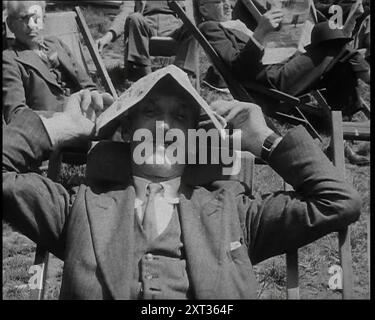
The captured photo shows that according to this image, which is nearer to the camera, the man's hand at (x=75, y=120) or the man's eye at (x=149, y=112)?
the man's eye at (x=149, y=112)

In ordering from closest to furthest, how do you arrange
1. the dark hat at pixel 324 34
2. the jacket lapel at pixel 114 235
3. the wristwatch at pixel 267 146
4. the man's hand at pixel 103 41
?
1. the jacket lapel at pixel 114 235
2. the wristwatch at pixel 267 146
3. the dark hat at pixel 324 34
4. the man's hand at pixel 103 41

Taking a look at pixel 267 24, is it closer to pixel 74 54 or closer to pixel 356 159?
pixel 356 159

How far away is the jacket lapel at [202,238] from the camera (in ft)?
11.5

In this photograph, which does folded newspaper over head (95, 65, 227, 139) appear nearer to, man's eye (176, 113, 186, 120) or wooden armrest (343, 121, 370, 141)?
man's eye (176, 113, 186, 120)

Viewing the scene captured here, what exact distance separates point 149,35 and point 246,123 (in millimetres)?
3739

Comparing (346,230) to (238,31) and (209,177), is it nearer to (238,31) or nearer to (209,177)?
(209,177)

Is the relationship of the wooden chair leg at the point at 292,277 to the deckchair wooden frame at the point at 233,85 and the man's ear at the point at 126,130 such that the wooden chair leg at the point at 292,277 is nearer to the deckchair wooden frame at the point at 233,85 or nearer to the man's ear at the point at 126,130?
the man's ear at the point at 126,130

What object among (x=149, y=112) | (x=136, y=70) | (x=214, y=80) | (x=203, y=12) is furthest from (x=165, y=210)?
(x=136, y=70)

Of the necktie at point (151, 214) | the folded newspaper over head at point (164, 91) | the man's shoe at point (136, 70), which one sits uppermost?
the man's shoe at point (136, 70)

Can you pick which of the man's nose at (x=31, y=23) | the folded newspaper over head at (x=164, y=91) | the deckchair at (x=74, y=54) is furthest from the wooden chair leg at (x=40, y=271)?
the man's nose at (x=31, y=23)

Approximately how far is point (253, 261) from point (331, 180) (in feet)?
1.63

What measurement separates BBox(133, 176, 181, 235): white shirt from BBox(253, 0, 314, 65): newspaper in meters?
2.72

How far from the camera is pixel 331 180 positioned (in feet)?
12.0

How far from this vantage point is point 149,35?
756cm
